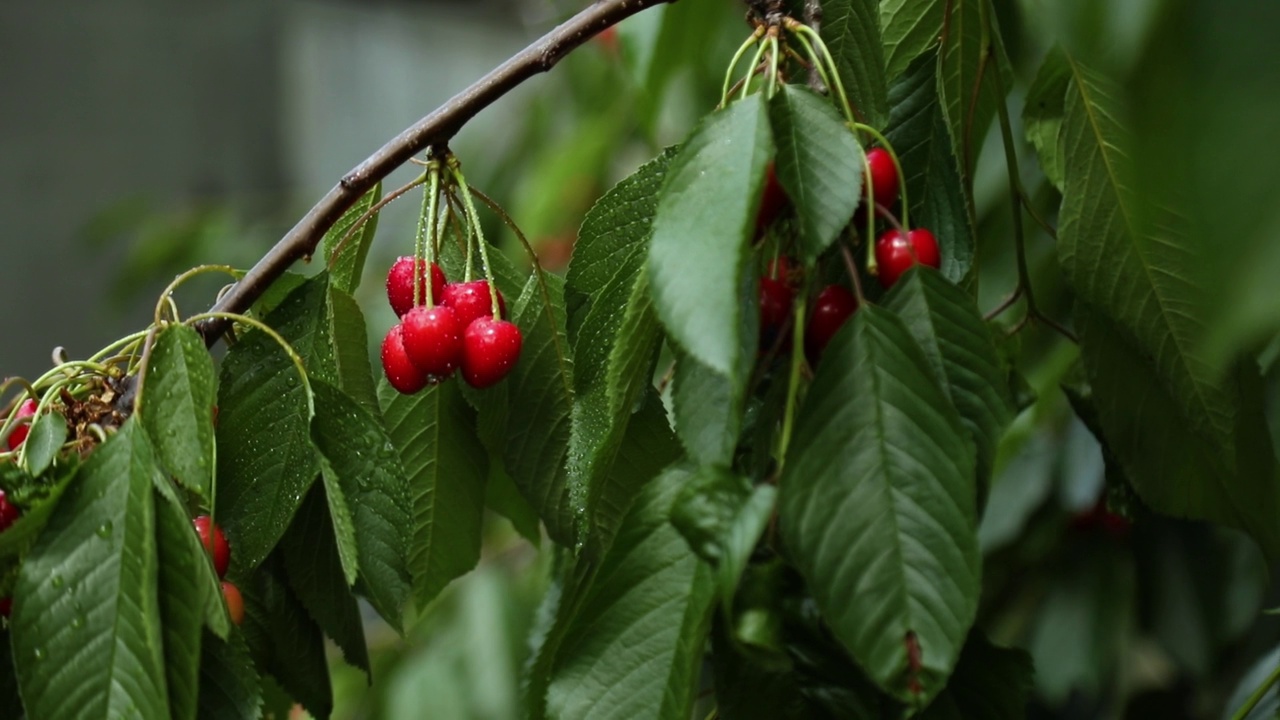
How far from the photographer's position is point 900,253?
1.38ft

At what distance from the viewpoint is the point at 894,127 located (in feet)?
1.77

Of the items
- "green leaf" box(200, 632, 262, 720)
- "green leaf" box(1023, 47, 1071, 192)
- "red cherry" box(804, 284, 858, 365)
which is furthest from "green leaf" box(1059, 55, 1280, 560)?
"green leaf" box(200, 632, 262, 720)

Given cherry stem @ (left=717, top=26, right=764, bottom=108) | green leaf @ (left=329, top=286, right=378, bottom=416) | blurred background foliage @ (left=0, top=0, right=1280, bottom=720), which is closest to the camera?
blurred background foliage @ (left=0, top=0, right=1280, bottom=720)

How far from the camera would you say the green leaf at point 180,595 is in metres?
0.41

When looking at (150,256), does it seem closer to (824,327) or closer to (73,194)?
(73,194)

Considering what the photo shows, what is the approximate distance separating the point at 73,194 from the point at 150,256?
0.90 meters

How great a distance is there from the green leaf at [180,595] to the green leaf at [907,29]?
1.17 feet

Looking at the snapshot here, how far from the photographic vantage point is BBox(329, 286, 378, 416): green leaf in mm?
541

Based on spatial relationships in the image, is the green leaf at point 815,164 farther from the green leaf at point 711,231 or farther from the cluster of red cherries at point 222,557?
the cluster of red cherries at point 222,557

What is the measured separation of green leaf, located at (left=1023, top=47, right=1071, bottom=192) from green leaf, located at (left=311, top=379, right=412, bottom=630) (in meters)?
0.31

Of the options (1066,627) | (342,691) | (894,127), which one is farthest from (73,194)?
(894,127)

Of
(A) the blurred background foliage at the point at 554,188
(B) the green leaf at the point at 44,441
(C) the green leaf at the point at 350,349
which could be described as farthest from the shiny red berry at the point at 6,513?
(A) the blurred background foliage at the point at 554,188

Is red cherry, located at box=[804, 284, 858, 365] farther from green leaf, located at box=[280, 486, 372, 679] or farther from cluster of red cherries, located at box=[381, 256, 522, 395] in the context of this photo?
green leaf, located at box=[280, 486, 372, 679]

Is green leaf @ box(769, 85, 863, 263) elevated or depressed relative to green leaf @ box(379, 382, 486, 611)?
elevated
